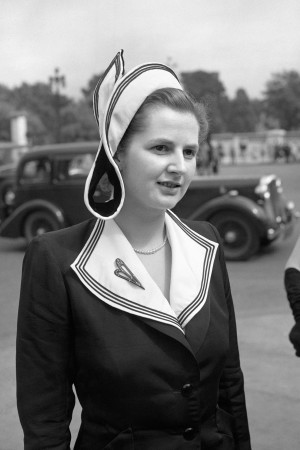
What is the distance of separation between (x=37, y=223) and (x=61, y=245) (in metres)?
8.25

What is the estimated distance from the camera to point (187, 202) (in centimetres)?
897

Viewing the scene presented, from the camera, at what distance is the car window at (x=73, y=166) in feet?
31.1

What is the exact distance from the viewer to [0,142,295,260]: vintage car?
8.53 metres

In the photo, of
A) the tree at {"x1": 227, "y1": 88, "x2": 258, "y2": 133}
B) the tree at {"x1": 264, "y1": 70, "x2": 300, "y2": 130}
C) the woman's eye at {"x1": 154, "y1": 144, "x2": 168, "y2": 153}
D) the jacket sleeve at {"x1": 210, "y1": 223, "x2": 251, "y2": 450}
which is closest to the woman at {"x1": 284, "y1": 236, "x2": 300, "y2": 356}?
the jacket sleeve at {"x1": 210, "y1": 223, "x2": 251, "y2": 450}

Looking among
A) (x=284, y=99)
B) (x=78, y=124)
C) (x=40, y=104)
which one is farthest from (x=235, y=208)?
(x=40, y=104)

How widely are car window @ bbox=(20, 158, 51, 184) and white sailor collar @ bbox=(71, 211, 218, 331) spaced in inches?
321

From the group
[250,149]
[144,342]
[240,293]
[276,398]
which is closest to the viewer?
[144,342]

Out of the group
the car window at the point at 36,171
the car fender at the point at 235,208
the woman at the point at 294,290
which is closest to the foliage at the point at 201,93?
the car window at the point at 36,171

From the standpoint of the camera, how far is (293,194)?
17.5 meters

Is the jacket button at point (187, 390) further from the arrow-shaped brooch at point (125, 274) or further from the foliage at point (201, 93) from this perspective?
the foliage at point (201, 93)

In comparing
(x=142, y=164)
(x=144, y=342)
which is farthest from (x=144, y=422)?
(x=142, y=164)

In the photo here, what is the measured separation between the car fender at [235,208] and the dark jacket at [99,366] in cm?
696

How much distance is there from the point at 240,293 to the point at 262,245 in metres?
2.54

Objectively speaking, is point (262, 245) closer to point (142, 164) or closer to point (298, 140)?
point (142, 164)
